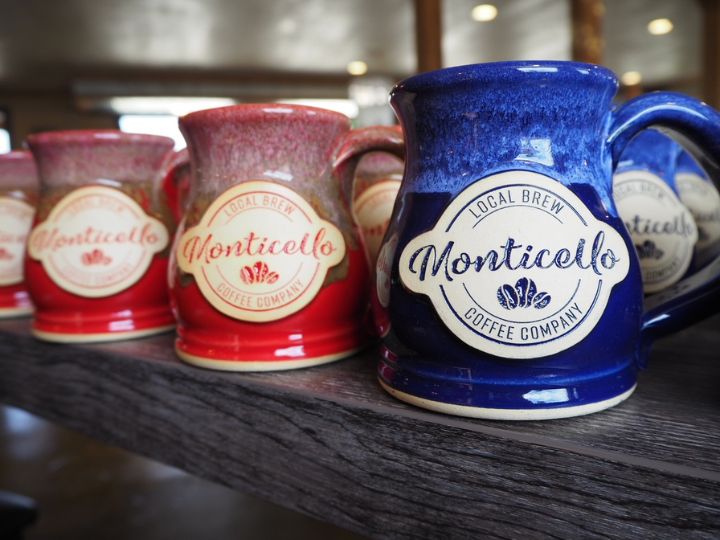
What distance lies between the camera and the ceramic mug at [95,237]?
67 centimetres

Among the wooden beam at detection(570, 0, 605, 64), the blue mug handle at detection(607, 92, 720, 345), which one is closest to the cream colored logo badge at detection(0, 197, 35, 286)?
the blue mug handle at detection(607, 92, 720, 345)

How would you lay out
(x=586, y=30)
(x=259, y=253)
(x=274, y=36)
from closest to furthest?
(x=259, y=253) → (x=586, y=30) → (x=274, y=36)

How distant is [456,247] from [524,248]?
0.04 meters

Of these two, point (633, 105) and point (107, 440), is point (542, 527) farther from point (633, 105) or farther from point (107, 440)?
point (107, 440)

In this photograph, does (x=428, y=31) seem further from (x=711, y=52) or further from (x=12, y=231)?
(x=12, y=231)

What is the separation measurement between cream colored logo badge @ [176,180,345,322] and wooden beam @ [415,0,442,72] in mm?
2819

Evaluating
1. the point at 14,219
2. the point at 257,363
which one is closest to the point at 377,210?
the point at 257,363

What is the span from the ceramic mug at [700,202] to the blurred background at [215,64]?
57 centimetres

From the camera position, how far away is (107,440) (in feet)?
2.11

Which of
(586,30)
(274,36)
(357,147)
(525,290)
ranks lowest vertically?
(525,290)

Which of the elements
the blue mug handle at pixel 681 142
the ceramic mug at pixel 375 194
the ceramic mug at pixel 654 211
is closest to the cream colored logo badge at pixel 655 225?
the ceramic mug at pixel 654 211

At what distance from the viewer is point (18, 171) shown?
2.80ft

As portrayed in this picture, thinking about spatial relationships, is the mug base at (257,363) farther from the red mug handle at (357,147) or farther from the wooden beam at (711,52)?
the wooden beam at (711,52)

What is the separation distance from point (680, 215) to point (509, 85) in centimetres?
27
